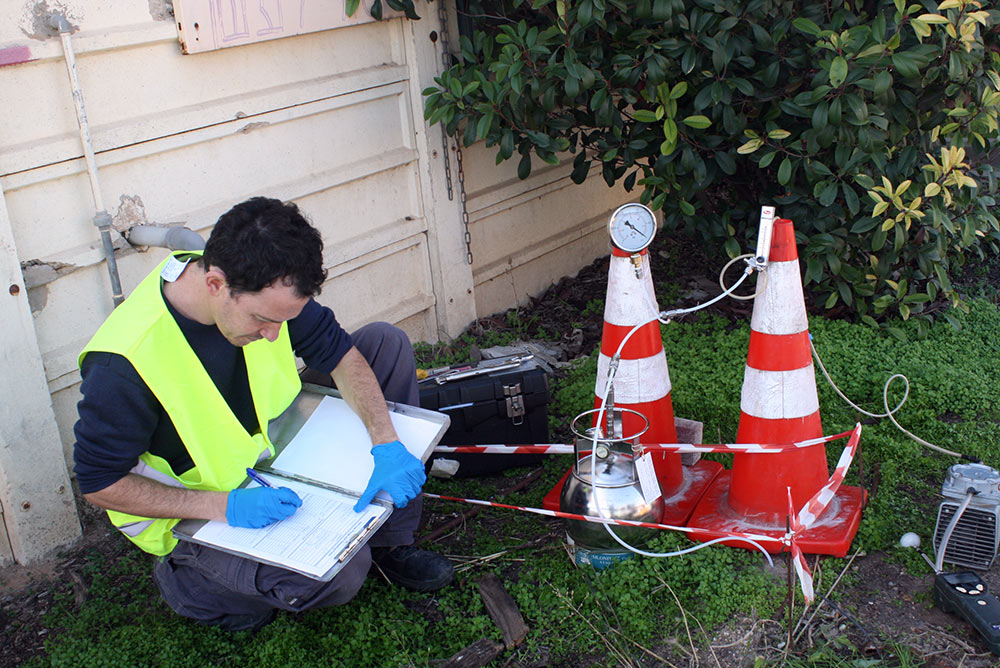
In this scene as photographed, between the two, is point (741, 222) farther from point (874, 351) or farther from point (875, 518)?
point (875, 518)

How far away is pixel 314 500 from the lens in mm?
2871

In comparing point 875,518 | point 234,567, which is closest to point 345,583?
point 234,567

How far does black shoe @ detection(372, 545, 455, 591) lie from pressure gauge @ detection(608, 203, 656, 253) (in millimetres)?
1334

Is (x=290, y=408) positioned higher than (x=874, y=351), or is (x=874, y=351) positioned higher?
(x=290, y=408)

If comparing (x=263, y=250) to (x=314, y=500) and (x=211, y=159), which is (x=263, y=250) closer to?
(x=314, y=500)

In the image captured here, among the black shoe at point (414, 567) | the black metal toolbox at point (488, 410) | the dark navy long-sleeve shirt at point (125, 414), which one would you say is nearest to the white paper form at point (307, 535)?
the dark navy long-sleeve shirt at point (125, 414)

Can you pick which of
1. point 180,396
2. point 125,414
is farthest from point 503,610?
point 125,414

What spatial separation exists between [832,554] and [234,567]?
2054 millimetres

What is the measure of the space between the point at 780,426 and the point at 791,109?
1677 mm

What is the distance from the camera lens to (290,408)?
10.7 feet

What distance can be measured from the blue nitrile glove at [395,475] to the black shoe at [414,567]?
1.27ft

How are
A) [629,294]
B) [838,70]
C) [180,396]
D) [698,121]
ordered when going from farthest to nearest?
[698,121], [838,70], [629,294], [180,396]

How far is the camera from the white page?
9.87 ft

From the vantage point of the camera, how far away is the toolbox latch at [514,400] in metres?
3.80
